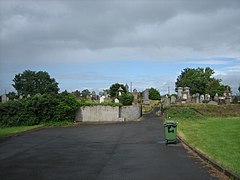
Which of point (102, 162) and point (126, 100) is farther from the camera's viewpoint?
point (126, 100)

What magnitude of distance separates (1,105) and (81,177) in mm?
24745

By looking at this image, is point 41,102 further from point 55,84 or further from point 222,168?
point 55,84

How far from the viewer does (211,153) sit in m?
12.0

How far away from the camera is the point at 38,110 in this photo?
3247 centimetres

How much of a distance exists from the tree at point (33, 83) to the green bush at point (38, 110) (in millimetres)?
65006

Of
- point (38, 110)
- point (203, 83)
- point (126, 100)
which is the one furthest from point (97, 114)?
point (203, 83)

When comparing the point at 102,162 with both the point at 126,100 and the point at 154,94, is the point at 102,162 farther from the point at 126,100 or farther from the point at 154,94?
the point at 154,94

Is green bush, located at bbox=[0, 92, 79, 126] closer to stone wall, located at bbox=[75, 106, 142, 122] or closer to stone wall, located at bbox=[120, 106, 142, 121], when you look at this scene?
stone wall, located at bbox=[75, 106, 142, 122]

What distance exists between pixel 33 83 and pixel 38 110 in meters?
71.3

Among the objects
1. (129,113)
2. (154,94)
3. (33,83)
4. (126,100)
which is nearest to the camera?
(129,113)

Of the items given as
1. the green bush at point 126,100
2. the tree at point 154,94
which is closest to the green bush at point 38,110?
the green bush at point 126,100

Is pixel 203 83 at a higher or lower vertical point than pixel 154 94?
higher

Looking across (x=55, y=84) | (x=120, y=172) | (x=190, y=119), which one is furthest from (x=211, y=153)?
(x=55, y=84)

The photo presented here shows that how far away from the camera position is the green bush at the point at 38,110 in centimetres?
3147
